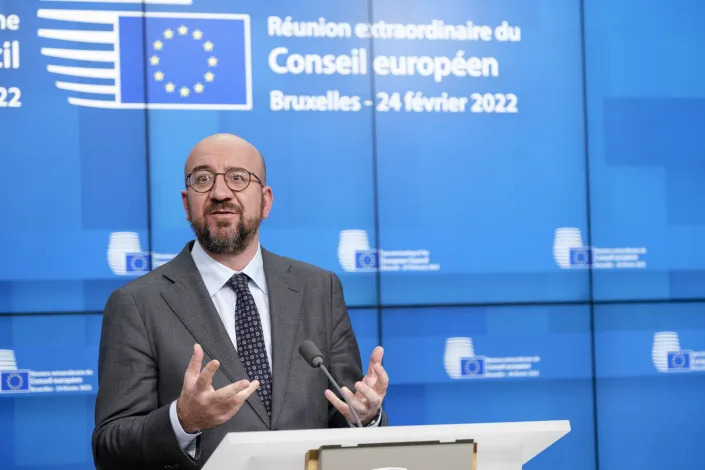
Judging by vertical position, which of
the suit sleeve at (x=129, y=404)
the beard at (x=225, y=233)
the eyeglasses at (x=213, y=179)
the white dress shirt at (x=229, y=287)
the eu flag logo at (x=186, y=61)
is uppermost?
the eu flag logo at (x=186, y=61)

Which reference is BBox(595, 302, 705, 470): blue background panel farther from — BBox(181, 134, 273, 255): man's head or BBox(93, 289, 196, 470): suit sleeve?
BBox(93, 289, 196, 470): suit sleeve

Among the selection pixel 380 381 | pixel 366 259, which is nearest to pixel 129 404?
pixel 380 381

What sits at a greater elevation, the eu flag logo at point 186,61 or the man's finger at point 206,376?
the eu flag logo at point 186,61

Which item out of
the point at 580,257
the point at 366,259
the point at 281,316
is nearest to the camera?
the point at 281,316

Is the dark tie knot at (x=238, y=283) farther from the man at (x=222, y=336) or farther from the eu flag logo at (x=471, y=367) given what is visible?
the eu flag logo at (x=471, y=367)

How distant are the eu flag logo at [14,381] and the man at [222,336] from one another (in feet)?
5.37

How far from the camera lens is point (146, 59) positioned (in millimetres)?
4035

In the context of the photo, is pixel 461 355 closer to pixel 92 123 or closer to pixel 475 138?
pixel 475 138

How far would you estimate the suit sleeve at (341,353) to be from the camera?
8.43 feet

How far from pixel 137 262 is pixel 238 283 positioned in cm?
156

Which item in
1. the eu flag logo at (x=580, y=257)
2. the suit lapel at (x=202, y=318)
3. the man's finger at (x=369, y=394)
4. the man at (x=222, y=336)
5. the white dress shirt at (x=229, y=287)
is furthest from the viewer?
the eu flag logo at (x=580, y=257)

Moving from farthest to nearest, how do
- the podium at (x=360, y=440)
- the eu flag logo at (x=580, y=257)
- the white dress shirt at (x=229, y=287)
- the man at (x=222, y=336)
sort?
the eu flag logo at (x=580, y=257), the white dress shirt at (x=229, y=287), the man at (x=222, y=336), the podium at (x=360, y=440)

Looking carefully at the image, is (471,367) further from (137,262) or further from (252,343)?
(252,343)

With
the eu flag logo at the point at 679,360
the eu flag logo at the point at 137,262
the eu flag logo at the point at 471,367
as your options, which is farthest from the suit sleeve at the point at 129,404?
the eu flag logo at the point at 679,360
